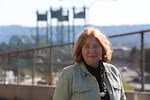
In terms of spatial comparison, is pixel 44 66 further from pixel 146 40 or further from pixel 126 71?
pixel 146 40

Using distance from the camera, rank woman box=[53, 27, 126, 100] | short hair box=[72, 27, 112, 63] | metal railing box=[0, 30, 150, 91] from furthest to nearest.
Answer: metal railing box=[0, 30, 150, 91] → short hair box=[72, 27, 112, 63] → woman box=[53, 27, 126, 100]

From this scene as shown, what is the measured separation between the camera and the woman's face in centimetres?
440

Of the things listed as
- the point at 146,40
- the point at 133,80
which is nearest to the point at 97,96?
the point at 146,40

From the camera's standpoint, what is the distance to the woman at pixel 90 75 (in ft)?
14.2

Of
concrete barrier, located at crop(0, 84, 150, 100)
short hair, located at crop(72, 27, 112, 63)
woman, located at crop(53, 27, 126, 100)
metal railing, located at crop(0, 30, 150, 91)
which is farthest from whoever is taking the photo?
metal railing, located at crop(0, 30, 150, 91)

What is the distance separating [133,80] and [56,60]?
2.39m

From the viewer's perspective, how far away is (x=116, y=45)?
1068 cm

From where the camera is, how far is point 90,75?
4.34 metres

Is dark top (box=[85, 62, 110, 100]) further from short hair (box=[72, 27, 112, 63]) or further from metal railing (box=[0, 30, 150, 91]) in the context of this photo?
metal railing (box=[0, 30, 150, 91])

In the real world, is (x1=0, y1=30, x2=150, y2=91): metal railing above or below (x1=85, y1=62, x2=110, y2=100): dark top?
below

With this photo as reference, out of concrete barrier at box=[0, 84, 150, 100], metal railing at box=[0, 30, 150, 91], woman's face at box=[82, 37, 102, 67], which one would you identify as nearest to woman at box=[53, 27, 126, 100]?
woman's face at box=[82, 37, 102, 67]

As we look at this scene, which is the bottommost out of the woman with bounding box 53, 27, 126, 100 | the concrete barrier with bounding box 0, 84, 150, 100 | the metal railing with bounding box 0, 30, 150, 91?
the concrete barrier with bounding box 0, 84, 150, 100

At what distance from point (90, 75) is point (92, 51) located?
205 millimetres

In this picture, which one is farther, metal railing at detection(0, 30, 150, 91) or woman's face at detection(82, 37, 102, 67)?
metal railing at detection(0, 30, 150, 91)
